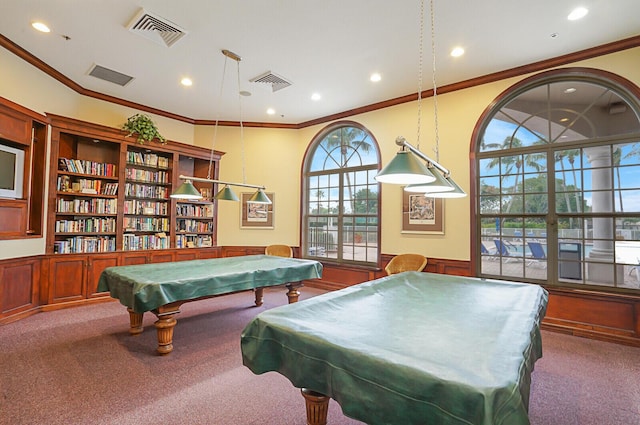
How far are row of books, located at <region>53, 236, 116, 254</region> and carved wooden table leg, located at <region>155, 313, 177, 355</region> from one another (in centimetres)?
260

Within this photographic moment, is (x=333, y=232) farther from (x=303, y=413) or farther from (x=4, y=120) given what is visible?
(x=4, y=120)

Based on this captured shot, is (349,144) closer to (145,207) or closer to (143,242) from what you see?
(145,207)

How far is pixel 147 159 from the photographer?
535 centimetres

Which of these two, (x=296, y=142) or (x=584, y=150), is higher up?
(x=296, y=142)

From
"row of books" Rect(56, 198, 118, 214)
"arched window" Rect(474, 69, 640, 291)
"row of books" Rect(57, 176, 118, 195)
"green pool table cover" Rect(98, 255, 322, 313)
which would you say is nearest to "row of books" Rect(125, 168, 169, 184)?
"row of books" Rect(57, 176, 118, 195)

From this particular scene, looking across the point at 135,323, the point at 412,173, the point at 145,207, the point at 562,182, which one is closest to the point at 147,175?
the point at 145,207

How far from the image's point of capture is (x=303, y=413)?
208 centimetres

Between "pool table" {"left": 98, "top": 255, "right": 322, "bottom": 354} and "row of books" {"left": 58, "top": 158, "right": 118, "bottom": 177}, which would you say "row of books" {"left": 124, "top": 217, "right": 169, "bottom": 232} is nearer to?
"row of books" {"left": 58, "top": 158, "right": 118, "bottom": 177}

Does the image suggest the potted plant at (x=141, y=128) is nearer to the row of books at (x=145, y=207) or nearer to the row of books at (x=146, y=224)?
the row of books at (x=145, y=207)

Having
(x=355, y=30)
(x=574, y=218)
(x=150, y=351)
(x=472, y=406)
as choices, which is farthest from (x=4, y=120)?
(x=574, y=218)

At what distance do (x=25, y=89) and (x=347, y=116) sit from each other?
4629mm

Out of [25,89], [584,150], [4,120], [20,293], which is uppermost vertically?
[25,89]

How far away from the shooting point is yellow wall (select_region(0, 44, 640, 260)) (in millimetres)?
3854

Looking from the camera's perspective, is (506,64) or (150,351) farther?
(506,64)
